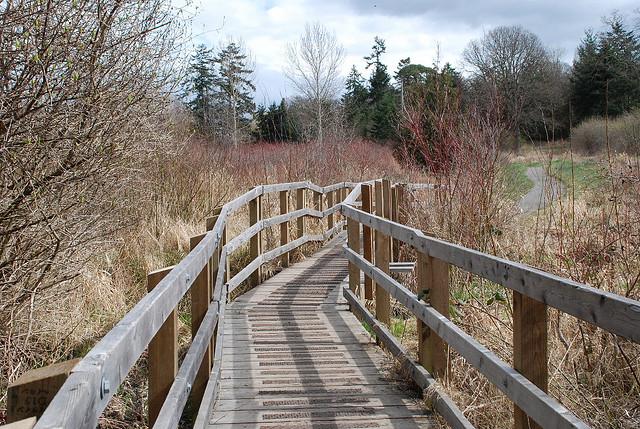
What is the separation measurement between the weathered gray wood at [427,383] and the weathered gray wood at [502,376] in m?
0.35

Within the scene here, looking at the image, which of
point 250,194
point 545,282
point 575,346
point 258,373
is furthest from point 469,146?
point 545,282

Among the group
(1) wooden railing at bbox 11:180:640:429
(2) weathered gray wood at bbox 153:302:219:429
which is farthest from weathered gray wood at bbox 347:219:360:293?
(2) weathered gray wood at bbox 153:302:219:429

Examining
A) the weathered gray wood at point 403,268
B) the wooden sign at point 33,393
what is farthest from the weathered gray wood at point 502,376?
the weathered gray wood at point 403,268

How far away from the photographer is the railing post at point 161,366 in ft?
9.04

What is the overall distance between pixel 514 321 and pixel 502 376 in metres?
0.24

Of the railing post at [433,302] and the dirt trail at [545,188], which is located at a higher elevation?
the dirt trail at [545,188]

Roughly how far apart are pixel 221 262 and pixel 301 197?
18.8ft

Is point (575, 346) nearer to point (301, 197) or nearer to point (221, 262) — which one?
point (221, 262)

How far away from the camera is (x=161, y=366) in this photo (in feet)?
9.15

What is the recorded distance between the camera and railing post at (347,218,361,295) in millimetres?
7293

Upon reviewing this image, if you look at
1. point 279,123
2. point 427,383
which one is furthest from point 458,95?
point 279,123

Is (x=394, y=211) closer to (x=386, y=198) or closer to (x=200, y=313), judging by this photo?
(x=386, y=198)

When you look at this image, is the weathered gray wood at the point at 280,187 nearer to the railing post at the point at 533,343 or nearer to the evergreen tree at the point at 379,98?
the railing post at the point at 533,343

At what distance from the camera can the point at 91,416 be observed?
1.42 m
